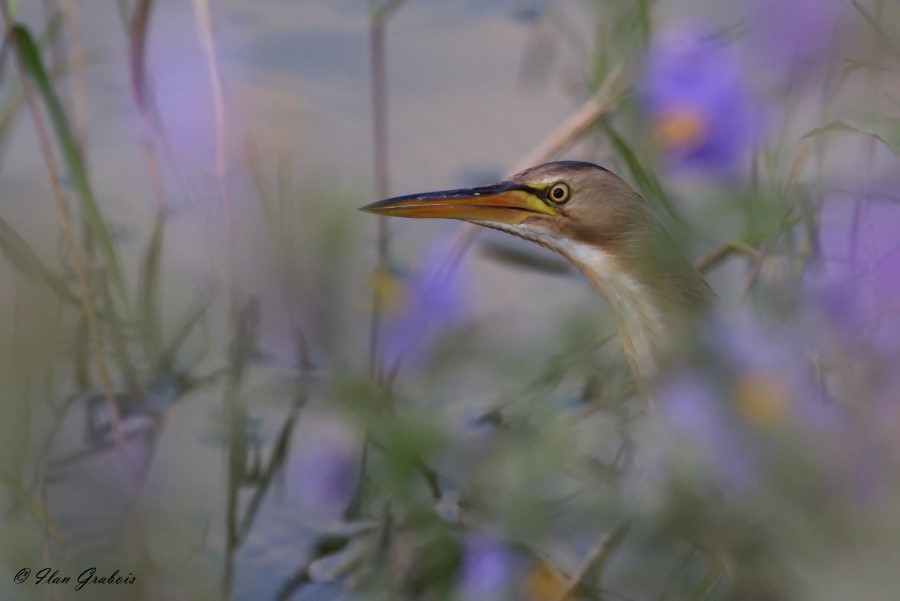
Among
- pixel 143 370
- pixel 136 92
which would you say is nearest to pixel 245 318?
pixel 143 370

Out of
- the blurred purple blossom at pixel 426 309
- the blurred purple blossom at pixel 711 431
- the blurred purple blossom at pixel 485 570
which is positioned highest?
the blurred purple blossom at pixel 711 431

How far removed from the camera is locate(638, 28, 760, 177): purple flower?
52.6 inches

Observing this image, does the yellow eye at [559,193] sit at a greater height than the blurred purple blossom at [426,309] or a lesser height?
greater

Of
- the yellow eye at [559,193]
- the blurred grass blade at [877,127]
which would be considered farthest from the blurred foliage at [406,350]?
the yellow eye at [559,193]

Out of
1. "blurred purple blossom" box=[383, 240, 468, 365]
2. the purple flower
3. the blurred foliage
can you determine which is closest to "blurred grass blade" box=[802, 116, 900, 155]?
the blurred foliage

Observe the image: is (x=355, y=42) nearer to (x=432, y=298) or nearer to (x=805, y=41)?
(x=432, y=298)

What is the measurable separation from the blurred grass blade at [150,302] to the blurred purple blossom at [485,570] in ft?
1.41

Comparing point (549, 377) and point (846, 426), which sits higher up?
point (846, 426)

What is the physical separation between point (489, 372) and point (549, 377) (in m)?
0.09

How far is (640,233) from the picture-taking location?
111cm

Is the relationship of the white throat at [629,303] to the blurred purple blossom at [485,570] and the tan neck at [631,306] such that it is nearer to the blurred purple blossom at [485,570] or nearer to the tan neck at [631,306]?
the tan neck at [631,306]

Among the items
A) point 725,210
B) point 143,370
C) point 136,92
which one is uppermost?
point 136,92

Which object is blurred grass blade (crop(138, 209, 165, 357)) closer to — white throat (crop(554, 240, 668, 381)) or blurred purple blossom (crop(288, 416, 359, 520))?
blurred purple blossom (crop(288, 416, 359, 520))

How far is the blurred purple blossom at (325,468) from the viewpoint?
1251 mm
